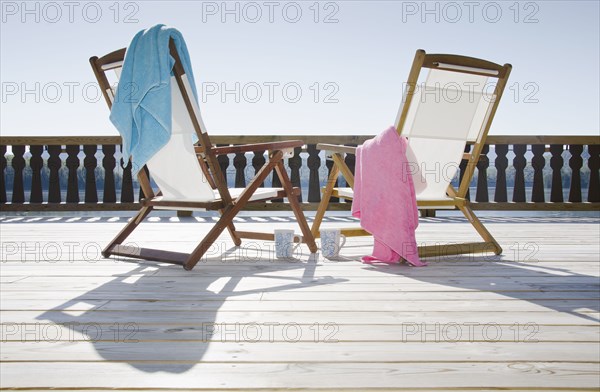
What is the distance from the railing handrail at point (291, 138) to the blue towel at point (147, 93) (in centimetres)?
278

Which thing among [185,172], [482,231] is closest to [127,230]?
[185,172]

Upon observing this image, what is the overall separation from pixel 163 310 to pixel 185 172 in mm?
1063

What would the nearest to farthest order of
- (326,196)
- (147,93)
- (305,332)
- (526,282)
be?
(305,332), (526,282), (147,93), (326,196)

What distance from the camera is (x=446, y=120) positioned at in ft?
9.25

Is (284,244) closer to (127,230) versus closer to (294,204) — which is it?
(294,204)

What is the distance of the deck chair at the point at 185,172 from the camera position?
2.51 metres

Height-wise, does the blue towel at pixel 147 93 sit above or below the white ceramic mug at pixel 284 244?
above

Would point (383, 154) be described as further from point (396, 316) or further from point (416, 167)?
point (396, 316)

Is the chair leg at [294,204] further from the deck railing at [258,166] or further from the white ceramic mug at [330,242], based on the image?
the deck railing at [258,166]

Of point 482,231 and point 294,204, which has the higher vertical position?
point 294,204

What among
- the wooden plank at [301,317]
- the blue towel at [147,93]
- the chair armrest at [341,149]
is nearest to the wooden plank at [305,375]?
the wooden plank at [301,317]

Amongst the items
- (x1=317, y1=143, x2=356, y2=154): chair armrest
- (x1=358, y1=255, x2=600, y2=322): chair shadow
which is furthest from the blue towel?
(x1=358, y1=255, x2=600, y2=322): chair shadow

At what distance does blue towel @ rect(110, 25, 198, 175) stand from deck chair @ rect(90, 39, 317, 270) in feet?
0.18

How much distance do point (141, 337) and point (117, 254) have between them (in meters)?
1.45
